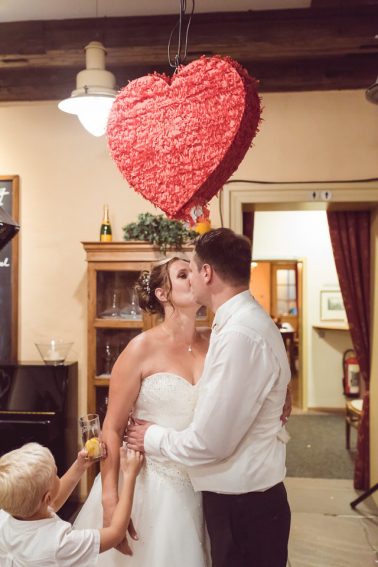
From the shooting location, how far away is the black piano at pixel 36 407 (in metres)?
3.47

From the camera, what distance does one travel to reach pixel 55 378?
362 centimetres

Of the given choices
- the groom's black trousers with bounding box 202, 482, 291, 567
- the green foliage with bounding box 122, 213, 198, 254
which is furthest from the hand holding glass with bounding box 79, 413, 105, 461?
the green foliage with bounding box 122, 213, 198, 254

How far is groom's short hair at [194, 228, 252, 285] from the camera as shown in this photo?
1651 millimetres

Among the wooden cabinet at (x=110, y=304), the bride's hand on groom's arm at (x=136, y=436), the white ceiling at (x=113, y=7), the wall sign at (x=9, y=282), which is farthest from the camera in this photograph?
the wall sign at (x=9, y=282)

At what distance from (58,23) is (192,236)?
154 centimetres

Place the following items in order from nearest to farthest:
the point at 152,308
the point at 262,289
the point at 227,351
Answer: the point at 227,351 → the point at 152,308 → the point at 262,289

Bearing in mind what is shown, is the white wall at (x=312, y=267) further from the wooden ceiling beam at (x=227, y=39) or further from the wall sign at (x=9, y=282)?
the wall sign at (x=9, y=282)

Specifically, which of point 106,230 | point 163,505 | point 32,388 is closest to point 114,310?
point 106,230

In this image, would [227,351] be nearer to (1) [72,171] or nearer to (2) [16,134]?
(1) [72,171]

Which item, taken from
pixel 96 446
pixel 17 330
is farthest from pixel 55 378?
pixel 96 446

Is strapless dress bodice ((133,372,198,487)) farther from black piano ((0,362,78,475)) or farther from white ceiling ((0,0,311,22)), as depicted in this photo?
white ceiling ((0,0,311,22))

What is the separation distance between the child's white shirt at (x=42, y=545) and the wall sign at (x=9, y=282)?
255cm

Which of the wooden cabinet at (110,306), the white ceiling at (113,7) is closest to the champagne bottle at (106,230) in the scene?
the wooden cabinet at (110,306)

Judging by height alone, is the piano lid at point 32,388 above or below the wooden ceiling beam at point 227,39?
below
